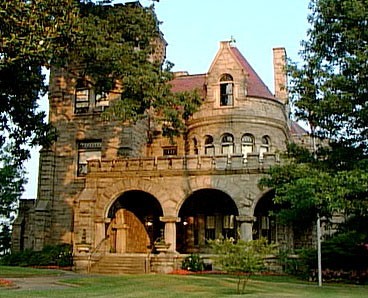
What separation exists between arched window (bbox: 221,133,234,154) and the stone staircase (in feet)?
25.3

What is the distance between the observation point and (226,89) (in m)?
30.8

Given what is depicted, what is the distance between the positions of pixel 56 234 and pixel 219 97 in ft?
38.7

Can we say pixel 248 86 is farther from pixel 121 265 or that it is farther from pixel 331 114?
pixel 331 114

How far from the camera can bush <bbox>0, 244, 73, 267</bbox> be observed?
28.7 meters

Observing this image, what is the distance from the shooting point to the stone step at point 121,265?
24984mm

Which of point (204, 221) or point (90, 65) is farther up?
point (90, 65)

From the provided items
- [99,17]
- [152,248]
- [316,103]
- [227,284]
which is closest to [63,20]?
[99,17]

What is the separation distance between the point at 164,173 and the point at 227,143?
4.65m

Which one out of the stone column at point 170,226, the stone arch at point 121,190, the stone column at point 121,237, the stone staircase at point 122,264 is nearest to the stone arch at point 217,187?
the stone column at point 170,226

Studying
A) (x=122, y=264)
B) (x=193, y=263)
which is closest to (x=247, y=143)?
(x=193, y=263)

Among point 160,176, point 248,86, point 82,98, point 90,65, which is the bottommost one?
point 160,176

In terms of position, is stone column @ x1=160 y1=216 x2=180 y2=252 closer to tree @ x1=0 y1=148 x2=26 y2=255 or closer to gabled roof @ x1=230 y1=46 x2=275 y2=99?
gabled roof @ x1=230 y1=46 x2=275 y2=99

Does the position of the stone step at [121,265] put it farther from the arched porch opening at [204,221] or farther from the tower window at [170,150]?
the tower window at [170,150]

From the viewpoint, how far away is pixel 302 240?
29.1 m
